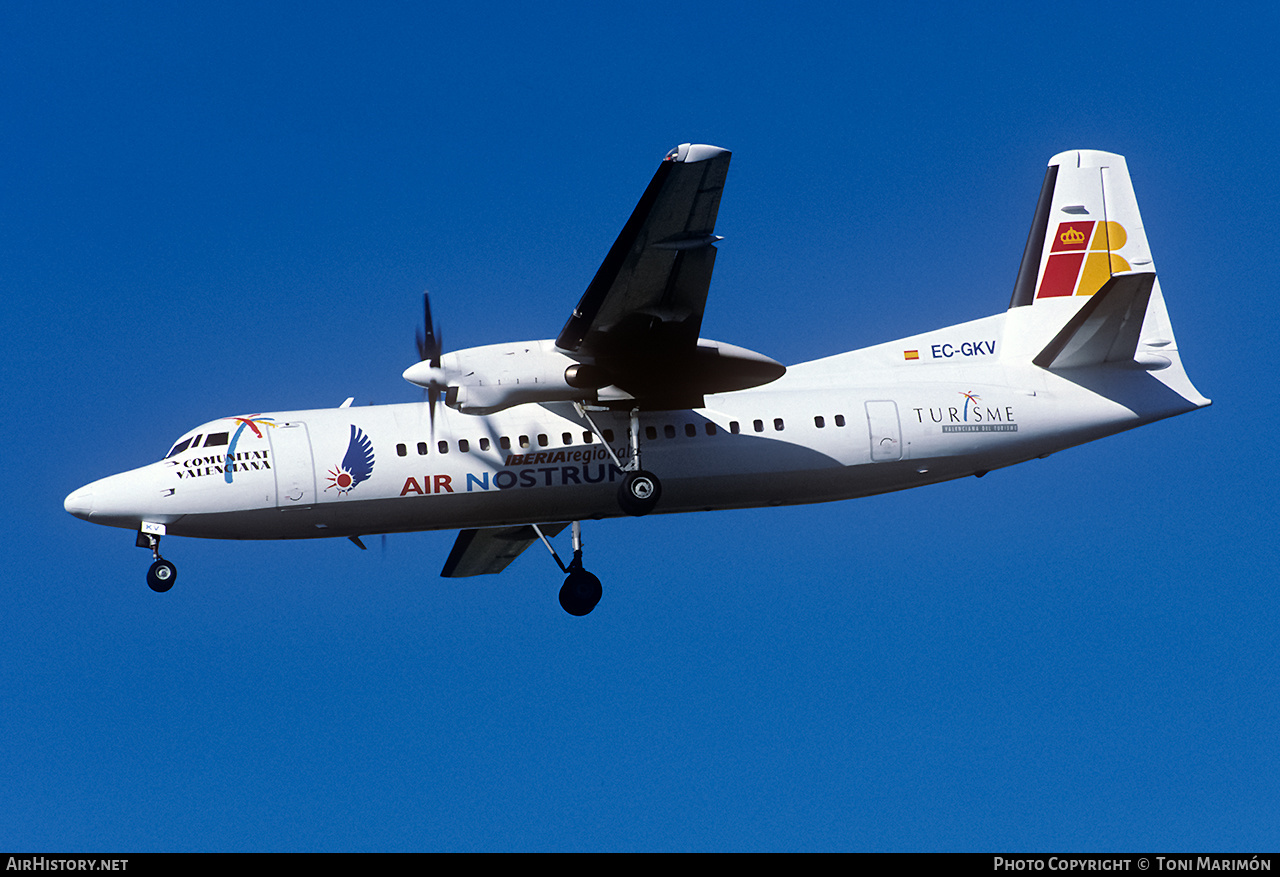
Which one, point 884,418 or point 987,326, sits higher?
point 987,326

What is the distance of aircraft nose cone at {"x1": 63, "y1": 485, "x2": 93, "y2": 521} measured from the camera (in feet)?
66.2

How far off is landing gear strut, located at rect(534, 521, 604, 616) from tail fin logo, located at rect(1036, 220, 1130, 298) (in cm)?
924

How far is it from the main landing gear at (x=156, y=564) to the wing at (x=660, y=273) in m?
6.52

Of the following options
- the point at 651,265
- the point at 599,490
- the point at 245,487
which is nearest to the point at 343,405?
the point at 245,487

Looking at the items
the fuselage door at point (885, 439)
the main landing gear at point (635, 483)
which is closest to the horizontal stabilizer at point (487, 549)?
the main landing gear at point (635, 483)

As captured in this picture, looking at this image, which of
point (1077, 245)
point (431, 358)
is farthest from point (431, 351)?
point (1077, 245)

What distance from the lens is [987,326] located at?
23.2 metres

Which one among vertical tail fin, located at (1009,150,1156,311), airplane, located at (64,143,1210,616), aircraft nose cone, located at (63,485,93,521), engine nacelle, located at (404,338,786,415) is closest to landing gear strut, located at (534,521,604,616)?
airplane, located at (64,143,1210,616)

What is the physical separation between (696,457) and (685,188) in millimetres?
5105

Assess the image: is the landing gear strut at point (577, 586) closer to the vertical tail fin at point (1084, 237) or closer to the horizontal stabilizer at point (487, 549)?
the horizontal stabilizer at point (487, 549)

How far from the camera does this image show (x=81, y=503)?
66.2ft

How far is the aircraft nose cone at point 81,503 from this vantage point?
2017 centimetres

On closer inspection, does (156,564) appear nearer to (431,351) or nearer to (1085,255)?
(431,351)
